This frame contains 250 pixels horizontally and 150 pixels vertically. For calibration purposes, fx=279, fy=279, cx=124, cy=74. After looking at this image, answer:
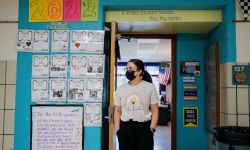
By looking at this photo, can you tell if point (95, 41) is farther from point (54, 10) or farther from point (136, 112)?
point (136, 112)

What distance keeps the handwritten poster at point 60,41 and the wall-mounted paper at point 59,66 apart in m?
0.08

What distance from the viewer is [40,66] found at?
3.31 meters

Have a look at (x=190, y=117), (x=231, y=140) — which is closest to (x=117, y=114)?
(x=231, y=140)

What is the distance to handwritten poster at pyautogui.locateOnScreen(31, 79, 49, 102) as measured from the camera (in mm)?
3283

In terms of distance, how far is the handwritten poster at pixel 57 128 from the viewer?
3240 mm

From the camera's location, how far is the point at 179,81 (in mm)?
4281

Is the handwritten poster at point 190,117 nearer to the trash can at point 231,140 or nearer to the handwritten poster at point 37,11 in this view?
the trash can at point 231,140

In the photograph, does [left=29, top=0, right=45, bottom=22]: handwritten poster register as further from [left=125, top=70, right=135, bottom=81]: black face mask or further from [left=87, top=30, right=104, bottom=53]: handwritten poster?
[left=125, top=70, right=135, bottom=81]: black face mask

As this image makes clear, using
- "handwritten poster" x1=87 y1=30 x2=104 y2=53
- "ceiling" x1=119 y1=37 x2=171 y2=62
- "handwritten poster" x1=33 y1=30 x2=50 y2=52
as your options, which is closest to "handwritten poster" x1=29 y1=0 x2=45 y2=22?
"handwritten poster" x1=33 y1=30 x2=50 y2=52

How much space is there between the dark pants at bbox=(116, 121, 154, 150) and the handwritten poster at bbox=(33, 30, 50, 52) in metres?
1.41

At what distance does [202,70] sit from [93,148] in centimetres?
207

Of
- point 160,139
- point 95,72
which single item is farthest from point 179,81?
point 160,139

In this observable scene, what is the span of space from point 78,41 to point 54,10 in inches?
18.7

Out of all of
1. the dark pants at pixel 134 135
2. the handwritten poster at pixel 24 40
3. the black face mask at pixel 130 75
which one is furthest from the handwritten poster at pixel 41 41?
the dark pants at pixel 134 135
